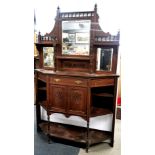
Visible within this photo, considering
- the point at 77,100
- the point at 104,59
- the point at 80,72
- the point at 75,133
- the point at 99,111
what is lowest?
the point at 75,133

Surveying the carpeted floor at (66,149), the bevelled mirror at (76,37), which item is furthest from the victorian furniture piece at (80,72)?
the carpeted floor at (66,149)

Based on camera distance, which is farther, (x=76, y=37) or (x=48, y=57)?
(x=48, y=57)

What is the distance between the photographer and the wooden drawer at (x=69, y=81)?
2.18m

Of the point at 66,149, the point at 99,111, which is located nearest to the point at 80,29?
the point at 99,111

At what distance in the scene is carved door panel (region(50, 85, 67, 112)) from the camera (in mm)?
2320

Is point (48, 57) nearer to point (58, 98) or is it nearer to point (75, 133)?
point (58, 98)

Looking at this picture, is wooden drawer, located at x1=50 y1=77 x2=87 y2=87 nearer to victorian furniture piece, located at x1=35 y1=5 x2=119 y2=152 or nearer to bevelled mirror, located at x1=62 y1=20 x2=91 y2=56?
victorian furniture piece, located at x1=35 y1=5 x2=119 y2=152

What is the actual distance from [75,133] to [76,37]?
1.39m

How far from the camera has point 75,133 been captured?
8.27 feet

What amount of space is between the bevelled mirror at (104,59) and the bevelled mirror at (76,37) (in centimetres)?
18
